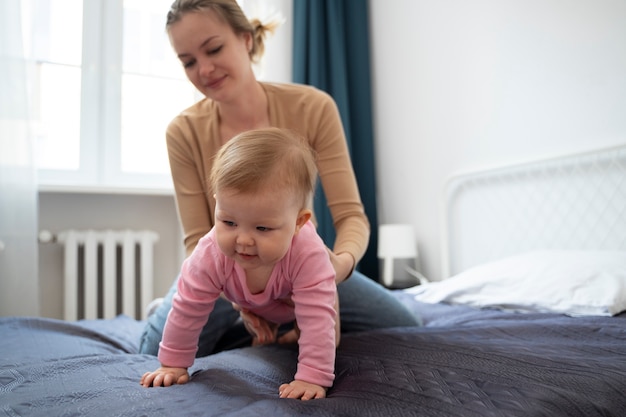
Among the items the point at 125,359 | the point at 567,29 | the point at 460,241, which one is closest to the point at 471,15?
the point at 567,29

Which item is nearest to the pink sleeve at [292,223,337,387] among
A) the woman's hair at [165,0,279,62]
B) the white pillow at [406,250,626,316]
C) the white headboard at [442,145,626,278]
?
the woman's hair at [165,0,279,62]

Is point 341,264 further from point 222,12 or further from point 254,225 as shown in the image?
point 222,12

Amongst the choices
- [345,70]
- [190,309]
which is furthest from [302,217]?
[345,70]

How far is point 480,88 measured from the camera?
2.24 m

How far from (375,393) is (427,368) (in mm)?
136

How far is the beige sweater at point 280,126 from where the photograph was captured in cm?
126

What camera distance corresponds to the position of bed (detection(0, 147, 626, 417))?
2.22 feet

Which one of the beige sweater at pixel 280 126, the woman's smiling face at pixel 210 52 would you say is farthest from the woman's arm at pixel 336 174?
the woman's smiling face at pixel 210 52

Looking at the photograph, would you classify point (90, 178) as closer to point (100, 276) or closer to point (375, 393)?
point (100, 276)

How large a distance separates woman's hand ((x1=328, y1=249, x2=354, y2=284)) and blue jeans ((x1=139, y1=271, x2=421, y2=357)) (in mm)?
225

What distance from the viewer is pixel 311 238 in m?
0.88

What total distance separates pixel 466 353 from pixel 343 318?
1.33 ft

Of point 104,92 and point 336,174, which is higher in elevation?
point 104,92

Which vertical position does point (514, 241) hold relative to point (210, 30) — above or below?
below
